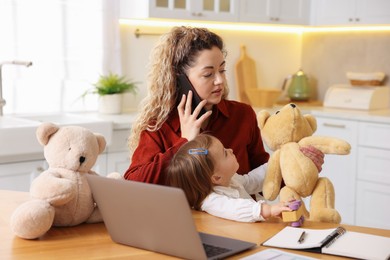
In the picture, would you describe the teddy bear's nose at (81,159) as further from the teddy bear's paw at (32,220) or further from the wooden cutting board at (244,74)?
the wooden cutting board at (244,74)

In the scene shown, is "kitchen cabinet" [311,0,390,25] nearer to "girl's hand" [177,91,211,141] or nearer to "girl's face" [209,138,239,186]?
"girl's hand" [177,91,211,141]

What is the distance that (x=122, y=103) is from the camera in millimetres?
4098

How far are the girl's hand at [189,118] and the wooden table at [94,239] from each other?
328 mm

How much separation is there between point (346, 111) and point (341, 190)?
57 cm

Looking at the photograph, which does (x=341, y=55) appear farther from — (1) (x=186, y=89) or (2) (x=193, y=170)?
(2) (x=193, y=170)

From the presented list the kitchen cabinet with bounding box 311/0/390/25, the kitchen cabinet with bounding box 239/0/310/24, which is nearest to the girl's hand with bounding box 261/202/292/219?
the kitchen cabinet with bounding box 239/0/310/24

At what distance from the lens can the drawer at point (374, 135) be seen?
406cm

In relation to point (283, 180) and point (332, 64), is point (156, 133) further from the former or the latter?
point (332, 64)

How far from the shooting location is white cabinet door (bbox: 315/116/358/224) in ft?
14.0

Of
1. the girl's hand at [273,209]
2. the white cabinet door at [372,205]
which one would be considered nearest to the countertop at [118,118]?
the white cabinet door at [372,205]

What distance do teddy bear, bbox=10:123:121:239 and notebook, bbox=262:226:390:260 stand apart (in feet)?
1.71

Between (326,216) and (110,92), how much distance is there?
2.32m

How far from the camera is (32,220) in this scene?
5.31 feet

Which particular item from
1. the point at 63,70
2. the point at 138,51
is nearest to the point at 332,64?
the point at 138,51
